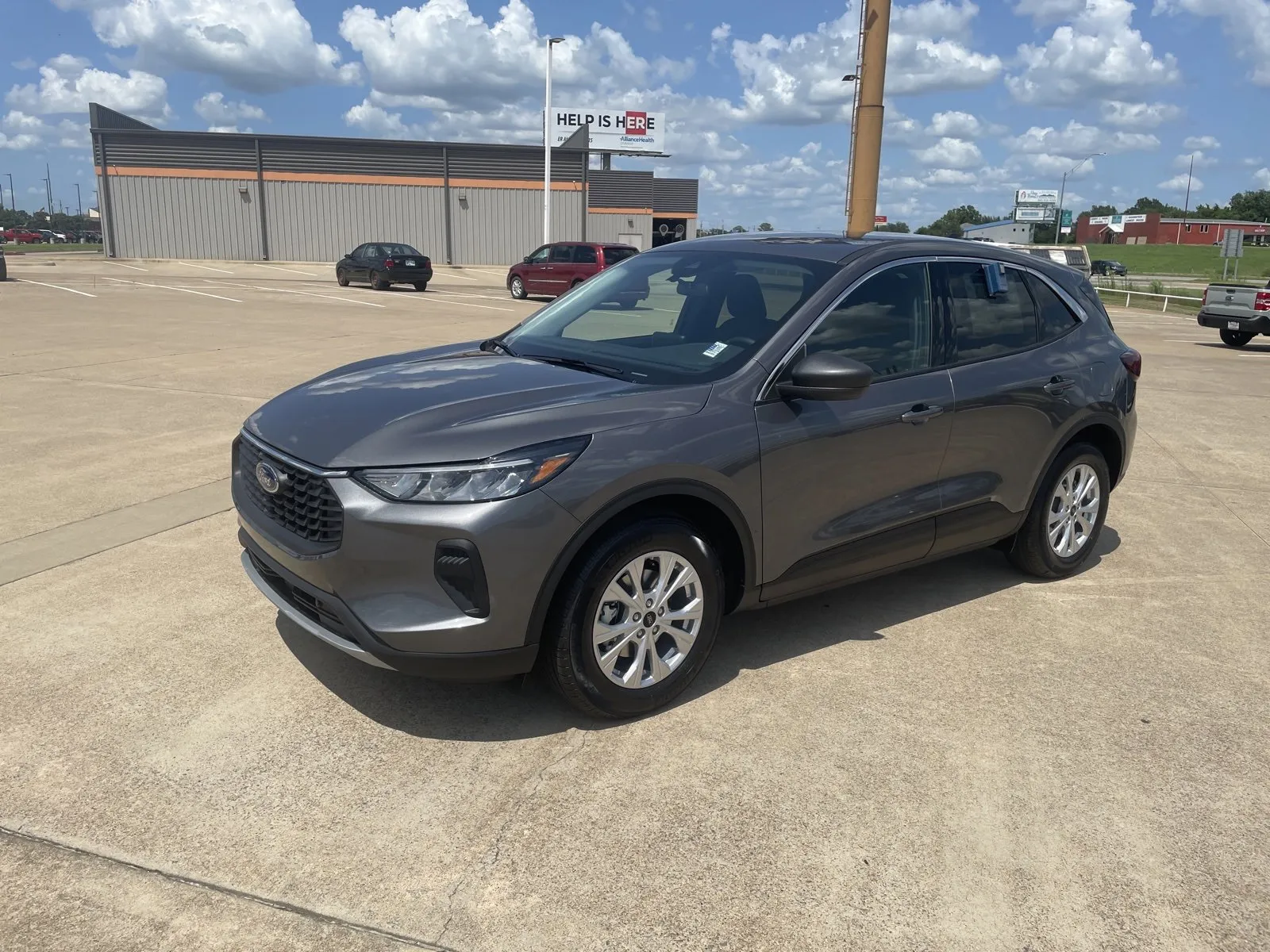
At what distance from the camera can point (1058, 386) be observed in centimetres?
489

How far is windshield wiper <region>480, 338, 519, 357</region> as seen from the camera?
452cm

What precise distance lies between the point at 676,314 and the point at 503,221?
4528cm

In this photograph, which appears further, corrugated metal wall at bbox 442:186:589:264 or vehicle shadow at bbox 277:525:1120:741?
corrugated metal wall at bbox 442:186:589:264

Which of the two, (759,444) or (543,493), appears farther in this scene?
(759,444)

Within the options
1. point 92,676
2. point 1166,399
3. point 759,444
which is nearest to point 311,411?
point 92,676

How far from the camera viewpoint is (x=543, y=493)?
3.17 m

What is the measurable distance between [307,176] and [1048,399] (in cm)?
4618

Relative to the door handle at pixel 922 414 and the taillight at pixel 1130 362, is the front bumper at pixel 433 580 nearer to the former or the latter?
the door handle at pixel 922 414

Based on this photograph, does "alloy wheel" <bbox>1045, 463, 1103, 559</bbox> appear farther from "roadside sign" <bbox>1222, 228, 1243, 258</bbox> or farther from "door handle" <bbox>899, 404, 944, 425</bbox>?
"roadside sign" <bbox>1222, 228, 1243, 258</bbox>

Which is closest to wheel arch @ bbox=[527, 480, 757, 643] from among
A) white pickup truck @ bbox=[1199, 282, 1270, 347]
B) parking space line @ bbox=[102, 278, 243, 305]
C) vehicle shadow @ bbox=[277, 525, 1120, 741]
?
vehicle shadow @ bbox=[277, 525, 1120, 741]

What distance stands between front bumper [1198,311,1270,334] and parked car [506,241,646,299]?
1320 cm

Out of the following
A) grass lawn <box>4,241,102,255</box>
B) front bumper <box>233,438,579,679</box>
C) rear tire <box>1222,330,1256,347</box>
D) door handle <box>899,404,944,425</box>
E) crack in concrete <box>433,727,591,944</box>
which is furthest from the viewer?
grass lawn <box>4,241,102,255</box>

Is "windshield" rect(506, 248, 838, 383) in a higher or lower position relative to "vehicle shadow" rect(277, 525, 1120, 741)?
higher

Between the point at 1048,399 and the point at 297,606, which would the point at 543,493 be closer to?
the point at 297,606
